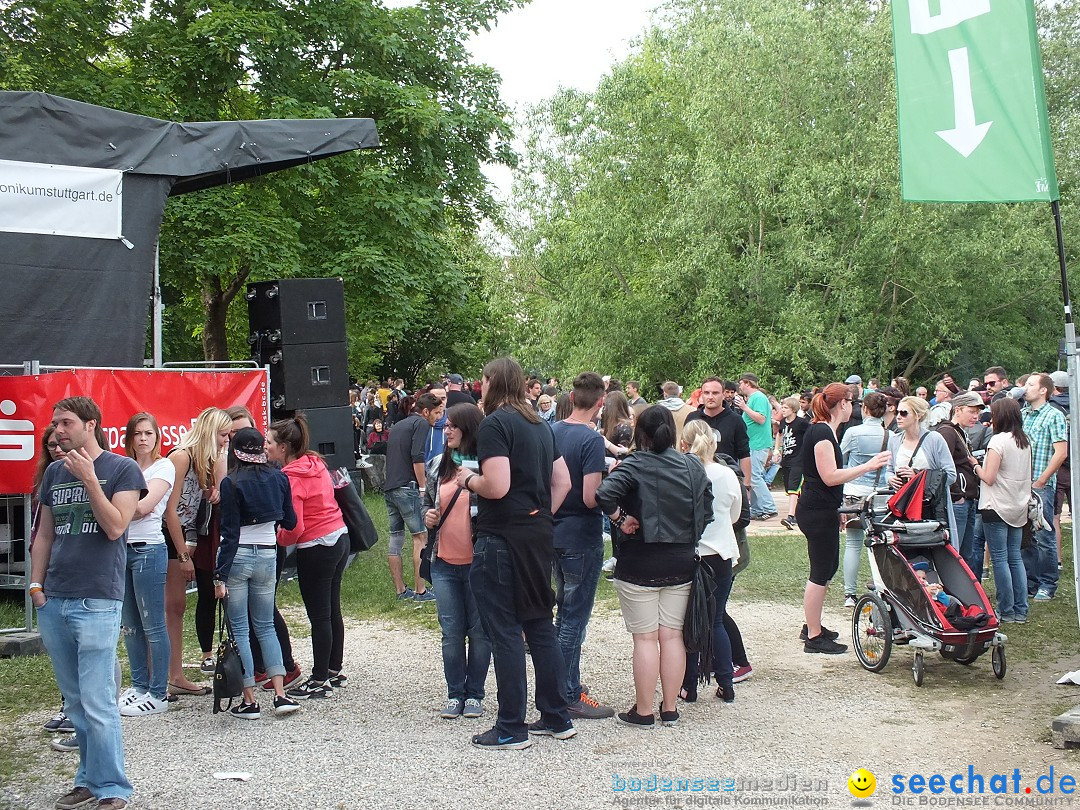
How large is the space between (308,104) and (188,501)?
12500 mm

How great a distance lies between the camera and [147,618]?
5867mm

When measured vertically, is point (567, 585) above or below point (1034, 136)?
below

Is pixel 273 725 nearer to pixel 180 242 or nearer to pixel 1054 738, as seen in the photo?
pixel 1054 738

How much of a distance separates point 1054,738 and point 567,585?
8.44 ft

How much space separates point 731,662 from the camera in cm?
606

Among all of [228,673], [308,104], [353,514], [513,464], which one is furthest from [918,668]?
[308,104]

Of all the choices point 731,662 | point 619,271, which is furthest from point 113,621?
point 619,271

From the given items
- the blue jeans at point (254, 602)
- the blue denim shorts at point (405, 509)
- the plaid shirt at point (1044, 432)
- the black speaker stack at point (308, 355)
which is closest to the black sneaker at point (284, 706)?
the blue jeans at point (254, 602)

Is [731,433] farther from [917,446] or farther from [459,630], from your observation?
[459,630]

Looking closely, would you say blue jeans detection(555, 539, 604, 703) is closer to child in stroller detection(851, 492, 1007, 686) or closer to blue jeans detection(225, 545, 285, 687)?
blue jeans detection(225, 545, 285, 687)

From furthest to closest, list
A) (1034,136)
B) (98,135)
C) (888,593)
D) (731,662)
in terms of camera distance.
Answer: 1. (98,135)
2. (888,593)
3. (731,662)
4. (1034,136)

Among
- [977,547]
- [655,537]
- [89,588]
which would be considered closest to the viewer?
[89,588]

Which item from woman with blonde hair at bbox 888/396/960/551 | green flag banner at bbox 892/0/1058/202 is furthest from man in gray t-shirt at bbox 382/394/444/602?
green flag banner at bbox 892/0/1058/202

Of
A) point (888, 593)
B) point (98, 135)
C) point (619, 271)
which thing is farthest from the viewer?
point (619, 271)
